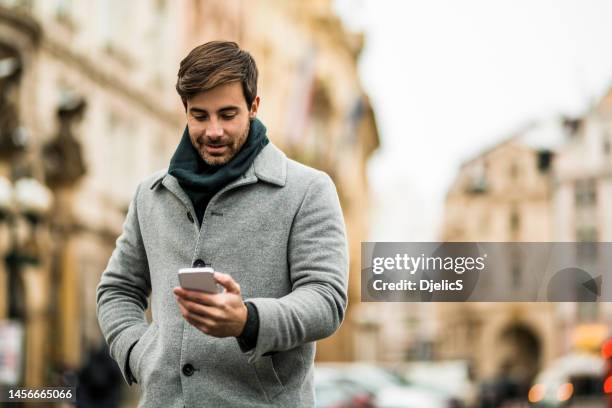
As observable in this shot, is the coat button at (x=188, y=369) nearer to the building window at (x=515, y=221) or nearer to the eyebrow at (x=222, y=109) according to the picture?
the eyebrow at (x=222, y=109)

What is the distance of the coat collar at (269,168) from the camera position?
116 inches

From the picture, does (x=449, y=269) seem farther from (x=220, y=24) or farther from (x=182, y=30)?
(x=220, y=24)

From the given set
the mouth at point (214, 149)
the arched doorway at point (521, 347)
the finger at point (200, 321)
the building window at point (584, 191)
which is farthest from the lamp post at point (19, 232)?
the arched doorway at point (521, 347)

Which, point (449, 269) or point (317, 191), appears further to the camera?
point (449, 269)

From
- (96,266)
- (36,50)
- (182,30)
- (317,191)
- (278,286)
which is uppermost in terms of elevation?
(182,30)

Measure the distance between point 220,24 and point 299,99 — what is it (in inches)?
196

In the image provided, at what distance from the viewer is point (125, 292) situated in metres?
Answer: 3.15

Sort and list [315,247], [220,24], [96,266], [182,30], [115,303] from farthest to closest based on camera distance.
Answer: [220,24]
[182,30]
[96,266]
[115,303]
[315,247]

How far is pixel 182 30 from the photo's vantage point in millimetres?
27516

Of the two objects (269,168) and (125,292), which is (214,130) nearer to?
(269,168)

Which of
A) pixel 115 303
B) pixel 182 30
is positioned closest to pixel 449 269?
pixel 115 303

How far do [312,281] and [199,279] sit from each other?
1.15ft

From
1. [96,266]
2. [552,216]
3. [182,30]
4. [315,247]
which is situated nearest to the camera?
[315,247]

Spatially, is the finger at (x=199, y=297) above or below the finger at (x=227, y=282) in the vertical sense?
below
